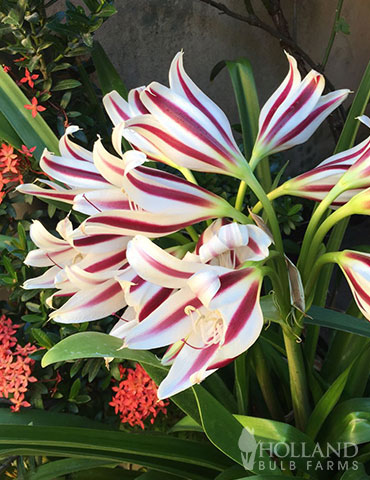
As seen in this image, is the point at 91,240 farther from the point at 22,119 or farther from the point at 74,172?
the point at 22,119

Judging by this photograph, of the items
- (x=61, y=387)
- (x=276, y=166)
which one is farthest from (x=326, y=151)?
(x=61, y=387)

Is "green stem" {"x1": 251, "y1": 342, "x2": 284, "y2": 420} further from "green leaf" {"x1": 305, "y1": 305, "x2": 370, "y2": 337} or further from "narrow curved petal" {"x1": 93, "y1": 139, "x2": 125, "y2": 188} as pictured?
"narrow curved petal" {"x1": 93, "y1": 139, "x2": 125, "y2": 188}

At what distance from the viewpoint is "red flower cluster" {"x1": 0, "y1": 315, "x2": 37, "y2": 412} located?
796mm

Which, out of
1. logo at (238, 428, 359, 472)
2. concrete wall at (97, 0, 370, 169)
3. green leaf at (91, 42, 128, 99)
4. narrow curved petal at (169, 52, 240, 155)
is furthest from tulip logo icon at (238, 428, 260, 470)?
concrete wall at (97, 0, 370, 169)

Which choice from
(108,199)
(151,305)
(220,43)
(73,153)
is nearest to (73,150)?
(73,153)

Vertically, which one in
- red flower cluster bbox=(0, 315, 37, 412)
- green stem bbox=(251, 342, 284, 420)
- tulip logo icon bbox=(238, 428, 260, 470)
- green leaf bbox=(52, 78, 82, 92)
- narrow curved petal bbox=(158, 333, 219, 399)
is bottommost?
green stem bbox=(251, 342, 284, 420)

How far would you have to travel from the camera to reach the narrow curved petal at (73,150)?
1.94 ft

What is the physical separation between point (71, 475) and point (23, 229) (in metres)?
0.44

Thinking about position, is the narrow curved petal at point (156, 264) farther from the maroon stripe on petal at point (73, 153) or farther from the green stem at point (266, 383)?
the green stem at point (266, 383)

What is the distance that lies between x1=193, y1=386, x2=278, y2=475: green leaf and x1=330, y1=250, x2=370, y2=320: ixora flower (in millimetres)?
209

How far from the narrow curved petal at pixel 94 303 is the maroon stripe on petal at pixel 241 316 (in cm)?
15

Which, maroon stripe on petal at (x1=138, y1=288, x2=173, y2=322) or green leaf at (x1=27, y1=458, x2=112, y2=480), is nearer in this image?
maroon stripe on petal at (x1=138, y1=288, x2=173, y2=322)

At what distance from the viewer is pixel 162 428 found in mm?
1040

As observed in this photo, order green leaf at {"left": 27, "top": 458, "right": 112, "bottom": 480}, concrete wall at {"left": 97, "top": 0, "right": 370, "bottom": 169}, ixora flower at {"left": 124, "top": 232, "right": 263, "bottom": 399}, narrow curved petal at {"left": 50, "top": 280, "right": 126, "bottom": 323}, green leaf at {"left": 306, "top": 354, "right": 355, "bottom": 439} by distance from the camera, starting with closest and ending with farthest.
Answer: ixora flower at {"left": 124, "top": 232, "right": 263, "bottom": 399} < narrow curved petal at {"left": 50, "top": 280, "right": 126, "bottom": 323} < green leaf at {"left": 306, "top": 354, "right": 355, "bottom": 439} < green leaf at {"left": 27, "top": 458, "right": 112, "bottom": 480} < concrete wall at {"left": 97, "top": 0, "right": 370, "bottom": 169}
